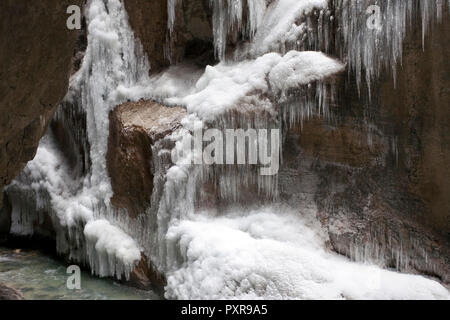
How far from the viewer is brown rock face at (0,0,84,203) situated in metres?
2.79

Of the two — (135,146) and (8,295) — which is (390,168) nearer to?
(135,146)

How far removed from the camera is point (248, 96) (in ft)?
17.0

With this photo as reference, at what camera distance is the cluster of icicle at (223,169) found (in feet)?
13.9

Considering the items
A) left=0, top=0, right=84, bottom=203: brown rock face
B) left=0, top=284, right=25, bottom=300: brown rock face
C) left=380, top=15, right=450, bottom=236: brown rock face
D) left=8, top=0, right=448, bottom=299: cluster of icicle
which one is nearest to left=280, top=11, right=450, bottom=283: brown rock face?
left=380, top=15, right=450, bottom=236: brown rock face

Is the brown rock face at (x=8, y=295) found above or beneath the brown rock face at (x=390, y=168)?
beneath

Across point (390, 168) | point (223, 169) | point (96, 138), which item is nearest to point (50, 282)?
Result: point (96, 138)

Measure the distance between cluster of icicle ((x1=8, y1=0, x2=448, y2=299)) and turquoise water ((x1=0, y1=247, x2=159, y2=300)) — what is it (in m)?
0.21

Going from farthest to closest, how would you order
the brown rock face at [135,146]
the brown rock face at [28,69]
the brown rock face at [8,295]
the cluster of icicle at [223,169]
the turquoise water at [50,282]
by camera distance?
the brown rock face at [135,146]
the turquoise water at [50,282]
the cluster of icicle at [223,169]
the brown rock face at [8,295]
the brown rock face at [28,69]

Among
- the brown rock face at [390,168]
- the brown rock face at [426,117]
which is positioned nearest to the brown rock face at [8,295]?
the brown rock face at [390,168]

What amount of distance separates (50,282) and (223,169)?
280 centimetres

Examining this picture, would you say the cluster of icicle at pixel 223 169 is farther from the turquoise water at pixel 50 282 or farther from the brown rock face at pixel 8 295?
the brown rock face at pixel 8 295

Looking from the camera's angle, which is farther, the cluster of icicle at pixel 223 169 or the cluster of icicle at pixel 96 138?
the cluster of icicle at pixel 96 138

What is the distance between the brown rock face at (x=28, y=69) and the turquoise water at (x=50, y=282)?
2.19 meters
